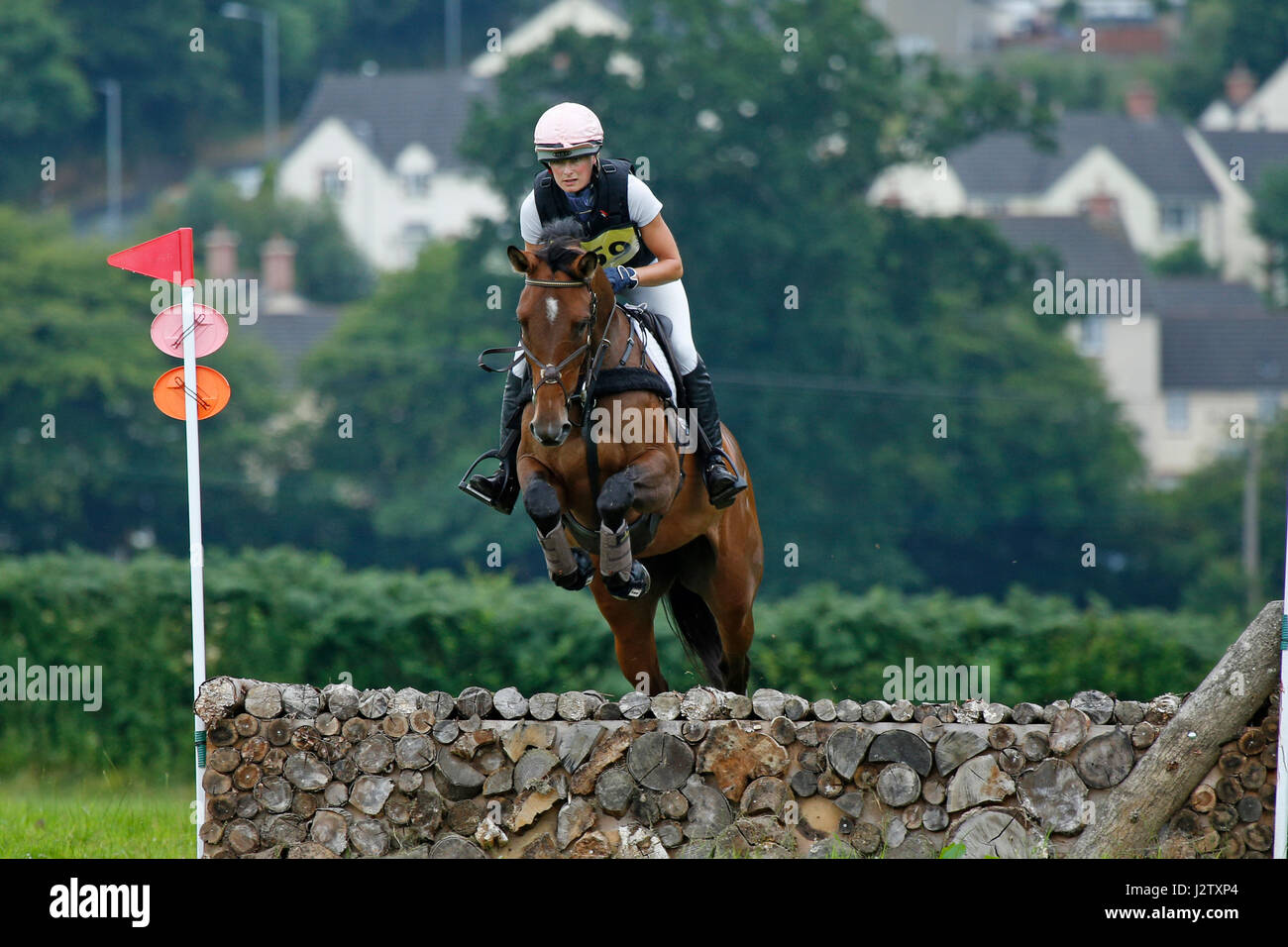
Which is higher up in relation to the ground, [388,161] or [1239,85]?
[1239,85]

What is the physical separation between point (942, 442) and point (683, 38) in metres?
10.4

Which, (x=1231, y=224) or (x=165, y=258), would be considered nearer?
(x=165, y=258)

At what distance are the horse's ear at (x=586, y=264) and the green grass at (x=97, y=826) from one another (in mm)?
2987

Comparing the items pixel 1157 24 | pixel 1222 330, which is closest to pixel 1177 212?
pixel 1222 330

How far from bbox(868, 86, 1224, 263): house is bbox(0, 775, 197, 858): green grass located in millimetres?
53354

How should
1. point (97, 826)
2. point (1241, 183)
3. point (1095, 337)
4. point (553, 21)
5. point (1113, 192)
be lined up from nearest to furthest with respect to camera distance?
point (97, 826)
point (1095, 337)
point (1241, 183)
point (553, 21)
point (1113, 192)

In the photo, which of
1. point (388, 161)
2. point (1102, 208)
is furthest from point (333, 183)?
point (1102, 208)

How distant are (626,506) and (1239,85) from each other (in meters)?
62.0

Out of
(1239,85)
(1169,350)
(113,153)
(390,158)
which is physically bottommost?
(1169,350)

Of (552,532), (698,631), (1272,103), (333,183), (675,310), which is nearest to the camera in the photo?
(552,532)

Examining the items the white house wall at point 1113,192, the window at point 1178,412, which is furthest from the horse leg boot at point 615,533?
the white house wall at point 1113,192

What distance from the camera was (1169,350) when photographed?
5359 cm

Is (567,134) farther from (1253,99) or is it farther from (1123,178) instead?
(1253,99)

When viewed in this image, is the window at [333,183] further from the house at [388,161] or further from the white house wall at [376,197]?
the white house wall at [376,197]
